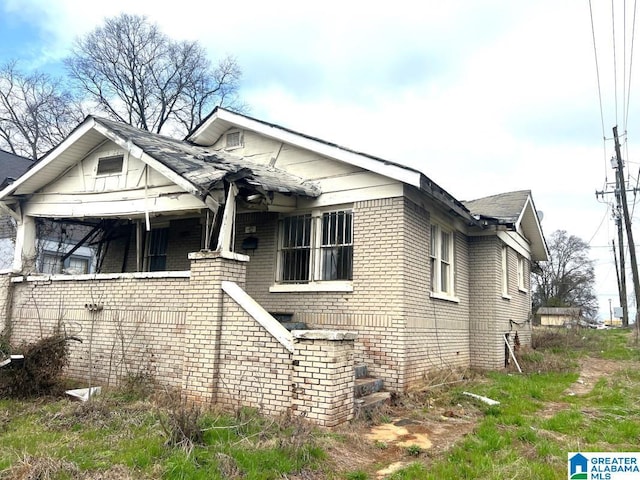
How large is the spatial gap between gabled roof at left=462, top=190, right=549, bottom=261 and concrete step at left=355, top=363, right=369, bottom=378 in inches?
212

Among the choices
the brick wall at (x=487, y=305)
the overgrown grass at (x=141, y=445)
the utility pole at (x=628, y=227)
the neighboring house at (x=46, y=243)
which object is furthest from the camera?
the utility pole at (x=628, y=227)

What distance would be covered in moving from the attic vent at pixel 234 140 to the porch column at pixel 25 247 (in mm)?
4561

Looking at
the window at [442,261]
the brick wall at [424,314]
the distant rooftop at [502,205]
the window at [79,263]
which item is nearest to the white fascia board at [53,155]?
the brick wall at [424,314]

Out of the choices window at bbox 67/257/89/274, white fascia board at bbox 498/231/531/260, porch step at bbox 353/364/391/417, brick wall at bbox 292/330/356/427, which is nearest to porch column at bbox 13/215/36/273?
brick wall at bbox 292/330/356/427

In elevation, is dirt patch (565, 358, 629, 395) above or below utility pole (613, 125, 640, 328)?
below

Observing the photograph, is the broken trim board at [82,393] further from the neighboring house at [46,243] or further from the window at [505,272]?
the neighboring house at [46,243]

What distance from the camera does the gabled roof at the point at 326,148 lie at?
28.0ft

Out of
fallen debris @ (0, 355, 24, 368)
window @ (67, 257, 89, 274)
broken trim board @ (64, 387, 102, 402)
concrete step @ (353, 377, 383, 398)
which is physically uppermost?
window @ (67, 257, 89, 274)

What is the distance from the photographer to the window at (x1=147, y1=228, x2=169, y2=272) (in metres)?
11.6

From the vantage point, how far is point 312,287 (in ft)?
30.8

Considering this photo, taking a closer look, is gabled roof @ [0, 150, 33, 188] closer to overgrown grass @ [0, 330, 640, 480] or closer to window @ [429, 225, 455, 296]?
overgrown grass @ [0, 330, 640, 480]

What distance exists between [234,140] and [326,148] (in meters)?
2.85

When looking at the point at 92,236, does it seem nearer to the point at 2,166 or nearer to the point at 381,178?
the point at 381,178

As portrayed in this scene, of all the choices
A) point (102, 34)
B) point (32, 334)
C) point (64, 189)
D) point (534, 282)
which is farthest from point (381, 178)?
point (534, 282)
